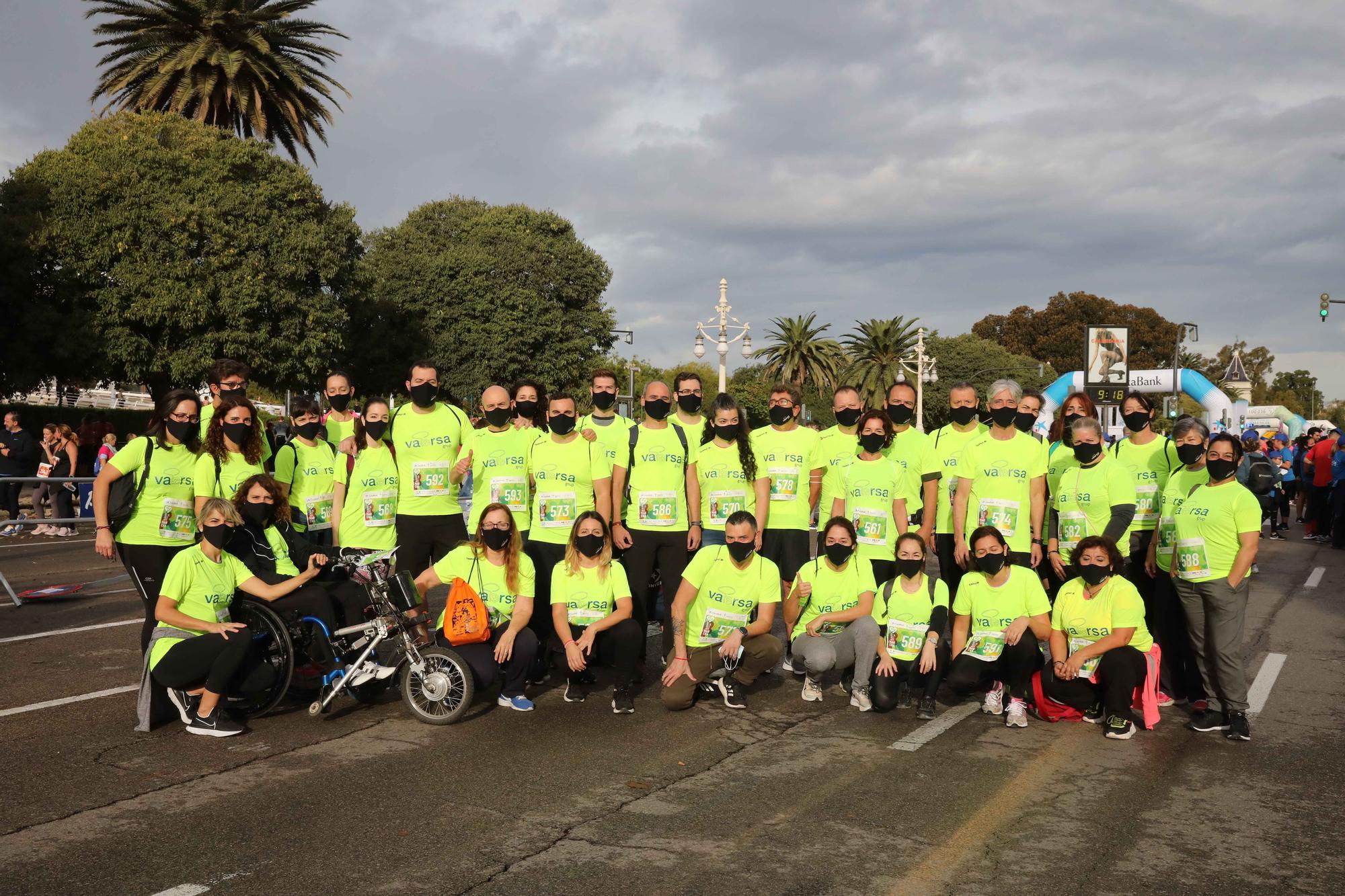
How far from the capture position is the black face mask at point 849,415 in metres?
8.02

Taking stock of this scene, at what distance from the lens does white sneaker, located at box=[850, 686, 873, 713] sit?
273 inches

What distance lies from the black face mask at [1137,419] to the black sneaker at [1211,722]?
1969 millimetres

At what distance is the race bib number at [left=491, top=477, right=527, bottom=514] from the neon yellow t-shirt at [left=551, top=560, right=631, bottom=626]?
2.46ft

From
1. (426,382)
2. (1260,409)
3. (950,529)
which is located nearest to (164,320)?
(426,382)

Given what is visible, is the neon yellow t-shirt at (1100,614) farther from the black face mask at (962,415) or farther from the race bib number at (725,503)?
the race bib number at (725,503)

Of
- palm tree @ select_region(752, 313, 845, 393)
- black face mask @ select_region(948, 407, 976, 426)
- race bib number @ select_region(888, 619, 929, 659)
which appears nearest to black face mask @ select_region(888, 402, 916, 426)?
black face mask @ select_region(948, 407, 976, 426)

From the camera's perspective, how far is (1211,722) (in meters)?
6.48

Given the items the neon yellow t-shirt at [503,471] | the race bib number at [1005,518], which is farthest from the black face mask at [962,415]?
the neon yellow t-shirt at [503,471]

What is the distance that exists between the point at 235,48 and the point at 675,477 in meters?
31.0

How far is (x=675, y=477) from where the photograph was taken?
7.52 m

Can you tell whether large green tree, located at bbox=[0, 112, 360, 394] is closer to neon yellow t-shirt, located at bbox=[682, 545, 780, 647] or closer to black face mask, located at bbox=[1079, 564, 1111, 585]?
neon yellow t-shirt, located at bbox=[682, 545, 780, 647]

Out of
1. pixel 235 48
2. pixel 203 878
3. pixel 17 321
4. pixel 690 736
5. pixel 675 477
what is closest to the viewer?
pixel 203 878

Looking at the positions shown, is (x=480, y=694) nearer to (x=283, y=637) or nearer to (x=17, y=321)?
(x=283, y=637)

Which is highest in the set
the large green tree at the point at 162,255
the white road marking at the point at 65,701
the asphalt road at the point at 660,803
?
the large green tree at the point at 162,255
